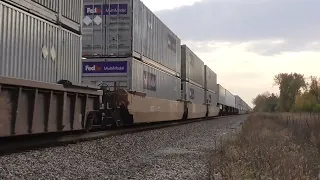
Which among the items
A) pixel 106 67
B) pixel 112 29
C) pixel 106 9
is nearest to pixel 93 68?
pixel 106 67

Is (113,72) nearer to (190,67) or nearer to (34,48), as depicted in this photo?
(34,48)

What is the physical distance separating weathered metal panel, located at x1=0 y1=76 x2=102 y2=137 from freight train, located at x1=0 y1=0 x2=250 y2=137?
2 cm

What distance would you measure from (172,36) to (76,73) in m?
14.6

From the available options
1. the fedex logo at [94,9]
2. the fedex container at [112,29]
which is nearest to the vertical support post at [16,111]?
the fedex container at [112,29]

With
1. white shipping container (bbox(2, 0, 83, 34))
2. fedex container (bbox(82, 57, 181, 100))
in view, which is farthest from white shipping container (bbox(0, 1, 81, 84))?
fedex container (bbox(82, 57, 181, 100))

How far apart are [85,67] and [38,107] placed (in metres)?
6.81

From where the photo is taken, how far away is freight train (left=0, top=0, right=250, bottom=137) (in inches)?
357

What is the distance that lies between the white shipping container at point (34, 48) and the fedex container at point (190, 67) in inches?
698

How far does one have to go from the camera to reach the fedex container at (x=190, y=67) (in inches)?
1175

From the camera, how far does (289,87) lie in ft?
293

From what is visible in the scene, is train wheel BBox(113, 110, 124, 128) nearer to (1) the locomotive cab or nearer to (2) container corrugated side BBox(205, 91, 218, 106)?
(1) the locomotive cab

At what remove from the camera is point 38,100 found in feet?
31.9

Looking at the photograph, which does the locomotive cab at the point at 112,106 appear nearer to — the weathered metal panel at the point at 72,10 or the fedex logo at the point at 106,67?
the fedex logo at the point at 106,67

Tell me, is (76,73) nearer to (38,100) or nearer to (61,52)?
(61,52)
